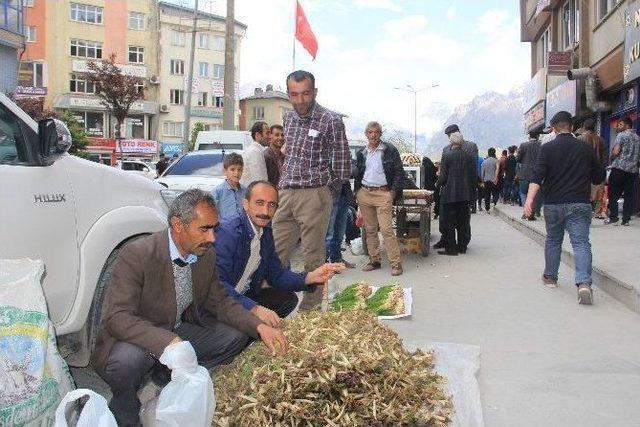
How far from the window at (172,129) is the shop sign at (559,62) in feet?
174

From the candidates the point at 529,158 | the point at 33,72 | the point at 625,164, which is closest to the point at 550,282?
the point at 625,164

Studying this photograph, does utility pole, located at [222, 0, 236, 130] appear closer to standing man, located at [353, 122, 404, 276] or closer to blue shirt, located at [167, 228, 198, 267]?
standing man, located at [353, 122, 404, 276]

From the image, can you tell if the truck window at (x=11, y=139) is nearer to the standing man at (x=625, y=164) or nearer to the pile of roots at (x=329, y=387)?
the pile of roots at (x=329, y=387)

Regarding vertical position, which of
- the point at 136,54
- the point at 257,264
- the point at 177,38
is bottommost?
the point at 257,264

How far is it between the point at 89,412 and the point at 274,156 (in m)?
6.09

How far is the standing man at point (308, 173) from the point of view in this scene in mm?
6152

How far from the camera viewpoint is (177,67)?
7012 centimetres

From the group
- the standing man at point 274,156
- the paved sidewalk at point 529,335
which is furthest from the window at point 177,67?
the standing man at point 274,156

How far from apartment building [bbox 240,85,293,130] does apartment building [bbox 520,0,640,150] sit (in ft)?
212

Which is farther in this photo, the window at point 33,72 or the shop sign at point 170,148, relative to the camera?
the shop sign at point 170,148

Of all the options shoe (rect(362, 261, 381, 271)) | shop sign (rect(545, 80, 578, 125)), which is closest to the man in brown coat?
shoe (rect(362, 261, 381, 271))

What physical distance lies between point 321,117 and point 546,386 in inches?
132

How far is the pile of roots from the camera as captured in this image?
11.0ft

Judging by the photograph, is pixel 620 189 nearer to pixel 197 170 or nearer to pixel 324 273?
pixel 197 170
